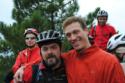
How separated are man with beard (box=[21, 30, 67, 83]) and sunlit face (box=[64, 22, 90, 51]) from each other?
0.94 feet

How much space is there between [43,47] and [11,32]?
23.3m

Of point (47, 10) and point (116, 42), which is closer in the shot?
point (116, 42)

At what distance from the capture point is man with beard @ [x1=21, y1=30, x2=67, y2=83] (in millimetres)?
5548

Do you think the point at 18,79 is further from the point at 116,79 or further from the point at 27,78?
the point at 116,79

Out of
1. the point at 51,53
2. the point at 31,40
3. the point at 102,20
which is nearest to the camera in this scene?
the point at 51,53

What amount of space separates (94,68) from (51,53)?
62 cm

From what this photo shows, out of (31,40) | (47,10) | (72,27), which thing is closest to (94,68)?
(72,27)

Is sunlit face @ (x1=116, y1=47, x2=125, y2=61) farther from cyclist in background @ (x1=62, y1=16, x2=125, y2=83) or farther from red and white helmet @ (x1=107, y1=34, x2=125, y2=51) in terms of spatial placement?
cyclist in background @ (x1=62, y1=16, x2=125, y2=83)

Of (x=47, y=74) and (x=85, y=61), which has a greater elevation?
(x=85, y=61)

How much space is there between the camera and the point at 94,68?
524 centimetres

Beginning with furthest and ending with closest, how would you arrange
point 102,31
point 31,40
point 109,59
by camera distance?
point 102,31 < point 31,40 < point 109,59

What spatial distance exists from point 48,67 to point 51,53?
6.2 inches

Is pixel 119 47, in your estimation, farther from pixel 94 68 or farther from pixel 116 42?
pixel 94 68

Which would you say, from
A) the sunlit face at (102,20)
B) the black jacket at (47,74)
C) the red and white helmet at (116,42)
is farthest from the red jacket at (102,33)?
the black jacket at (47,74)
